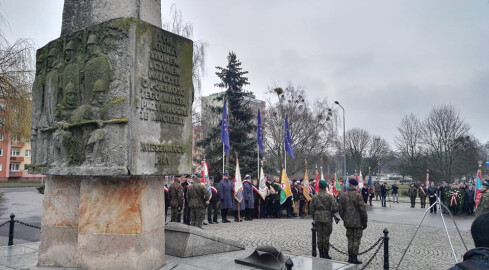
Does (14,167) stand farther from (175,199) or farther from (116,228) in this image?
(116,228)

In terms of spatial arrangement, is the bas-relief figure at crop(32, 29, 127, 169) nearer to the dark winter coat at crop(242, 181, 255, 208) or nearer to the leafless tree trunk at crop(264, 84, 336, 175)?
the dark winter coat at crop(242, 181, 255, 208)

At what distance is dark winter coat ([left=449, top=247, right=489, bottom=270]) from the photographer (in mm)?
1884

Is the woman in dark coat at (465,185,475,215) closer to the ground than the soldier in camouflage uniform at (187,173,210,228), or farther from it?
closer to the ground

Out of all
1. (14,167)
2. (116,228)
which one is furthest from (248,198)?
(14,167)

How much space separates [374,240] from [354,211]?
157 inches

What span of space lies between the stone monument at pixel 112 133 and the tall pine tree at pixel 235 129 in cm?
1730

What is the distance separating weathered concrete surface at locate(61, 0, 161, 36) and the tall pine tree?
17.2m

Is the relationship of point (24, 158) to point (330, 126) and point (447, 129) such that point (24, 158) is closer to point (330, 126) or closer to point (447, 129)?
point (330, 126)

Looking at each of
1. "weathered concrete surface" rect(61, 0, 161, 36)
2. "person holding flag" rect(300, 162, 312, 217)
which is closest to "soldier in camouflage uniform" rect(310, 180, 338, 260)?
"weathered concrete surface" rect(61, 0, 161, 36)

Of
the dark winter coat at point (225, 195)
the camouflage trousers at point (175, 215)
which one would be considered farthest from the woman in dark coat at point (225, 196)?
the camouflage trousers at point (175, 215)

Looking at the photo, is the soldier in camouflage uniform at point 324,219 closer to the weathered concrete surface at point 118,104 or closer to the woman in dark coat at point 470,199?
the weathered concrete surface at point 118,104

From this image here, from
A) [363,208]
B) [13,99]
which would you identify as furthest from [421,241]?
[13,99]

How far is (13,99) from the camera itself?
1791cm

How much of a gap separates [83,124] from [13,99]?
15.2m
